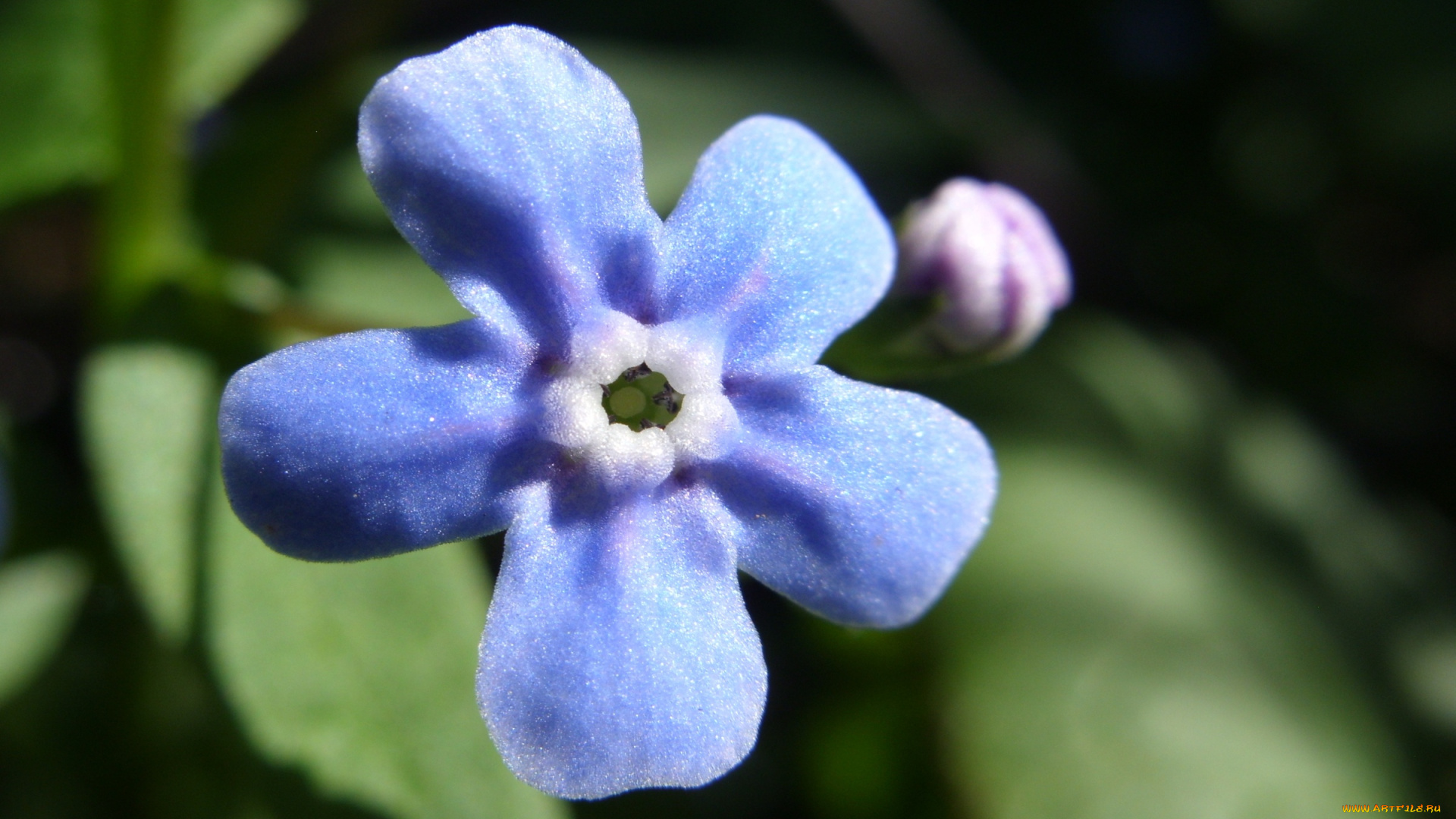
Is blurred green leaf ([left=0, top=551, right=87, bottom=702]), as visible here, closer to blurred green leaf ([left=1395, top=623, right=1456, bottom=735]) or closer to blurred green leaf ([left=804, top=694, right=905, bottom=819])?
blurred green leaf ([left=804, top=694, right=905, bottom=819])

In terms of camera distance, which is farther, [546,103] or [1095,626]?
[1095,626]

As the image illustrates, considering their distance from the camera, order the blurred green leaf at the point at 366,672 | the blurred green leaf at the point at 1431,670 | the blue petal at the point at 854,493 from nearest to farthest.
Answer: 1. the blue petal at the point at 854,493
2. the blurred green leaf at the point at 366,672
3. the blurred green leaf at the point at 1431,670

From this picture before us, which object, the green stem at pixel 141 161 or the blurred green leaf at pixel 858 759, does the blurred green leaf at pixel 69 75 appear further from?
the blurred green leaf at pixel 858 759

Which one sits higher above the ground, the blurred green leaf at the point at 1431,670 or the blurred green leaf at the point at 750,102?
the blurred green leaf at the point at 750,102

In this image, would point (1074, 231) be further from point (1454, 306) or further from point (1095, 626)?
point (1095, 626)

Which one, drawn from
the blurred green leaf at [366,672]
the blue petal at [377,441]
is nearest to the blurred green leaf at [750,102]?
the blurred green leaf at [366,672]

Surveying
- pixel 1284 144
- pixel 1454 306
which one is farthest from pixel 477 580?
pixel 1454 306
